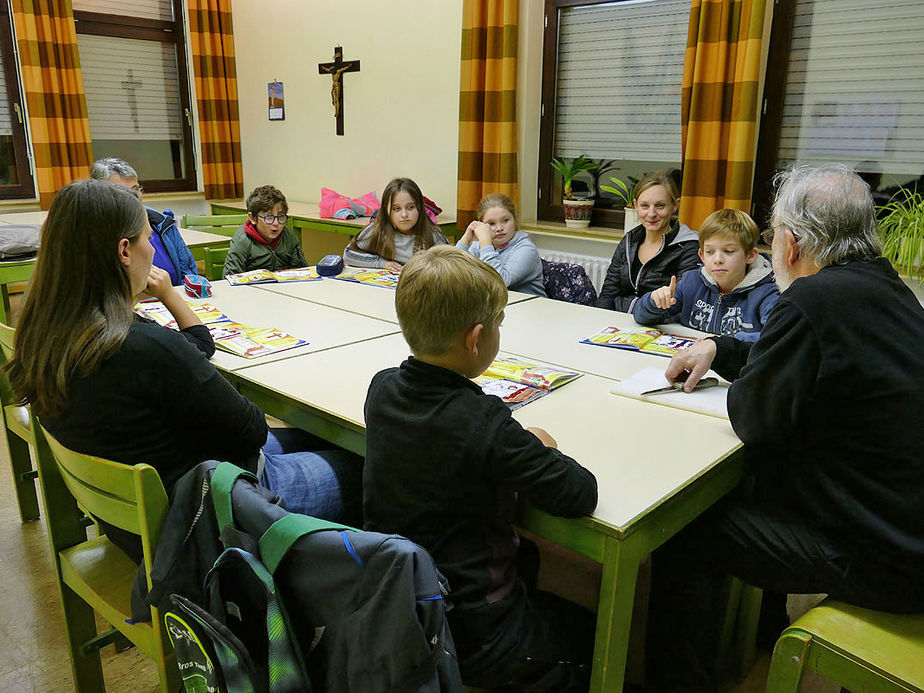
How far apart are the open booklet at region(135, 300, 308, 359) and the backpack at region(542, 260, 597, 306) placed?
4.20 feet

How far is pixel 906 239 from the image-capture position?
109 inches

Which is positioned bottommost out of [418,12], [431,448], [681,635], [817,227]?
[681,635]

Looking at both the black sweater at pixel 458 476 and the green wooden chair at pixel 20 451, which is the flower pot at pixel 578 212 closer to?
the green wooden chair at pixel 20 451

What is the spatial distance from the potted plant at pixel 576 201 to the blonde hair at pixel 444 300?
3086 mm

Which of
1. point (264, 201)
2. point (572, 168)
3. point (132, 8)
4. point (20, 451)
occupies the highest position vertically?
point (132, 8)

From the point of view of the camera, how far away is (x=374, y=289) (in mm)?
2938

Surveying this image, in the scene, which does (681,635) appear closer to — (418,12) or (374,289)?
(374,289)

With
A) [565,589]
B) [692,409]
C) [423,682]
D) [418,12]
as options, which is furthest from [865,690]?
[418,12]

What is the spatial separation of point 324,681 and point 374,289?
211cm

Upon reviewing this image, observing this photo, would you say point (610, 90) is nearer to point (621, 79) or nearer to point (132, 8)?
point (621, 79)

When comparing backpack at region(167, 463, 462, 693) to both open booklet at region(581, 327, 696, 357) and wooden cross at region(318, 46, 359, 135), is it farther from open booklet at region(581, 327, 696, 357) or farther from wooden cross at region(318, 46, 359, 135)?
wooden cross at region(318, 46, 359, 135)

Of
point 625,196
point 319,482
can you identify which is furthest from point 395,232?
point 319,482

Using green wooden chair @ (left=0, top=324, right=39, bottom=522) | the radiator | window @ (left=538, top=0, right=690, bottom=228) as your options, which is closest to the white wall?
window @ (left=538, top=0, right=690, bottom=228)

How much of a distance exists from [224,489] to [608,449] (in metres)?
0.71
